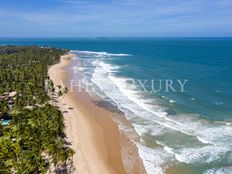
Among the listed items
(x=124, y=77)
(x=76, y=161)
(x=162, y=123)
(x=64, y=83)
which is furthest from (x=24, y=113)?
(x=124, y=77)

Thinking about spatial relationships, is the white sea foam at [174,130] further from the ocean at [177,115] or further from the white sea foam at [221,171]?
the white sea foam at [221,171]

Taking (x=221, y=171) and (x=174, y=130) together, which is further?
(x=174, y=130)

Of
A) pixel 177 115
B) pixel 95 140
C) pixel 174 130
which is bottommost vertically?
pixel 95 140

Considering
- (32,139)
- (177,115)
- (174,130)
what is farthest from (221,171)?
(32,139)

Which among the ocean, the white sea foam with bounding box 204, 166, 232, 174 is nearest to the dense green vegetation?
the ocean

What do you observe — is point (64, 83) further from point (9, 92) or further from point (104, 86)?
point (9, 92)

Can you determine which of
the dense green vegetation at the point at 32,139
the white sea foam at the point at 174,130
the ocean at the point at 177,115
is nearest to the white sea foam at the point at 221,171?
the ocean at the point at 177,115

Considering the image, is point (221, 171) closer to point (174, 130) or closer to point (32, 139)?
point (174, 130)

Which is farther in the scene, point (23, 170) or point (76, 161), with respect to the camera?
point (76, 161)

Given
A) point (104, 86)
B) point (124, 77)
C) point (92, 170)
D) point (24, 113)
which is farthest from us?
point (124, 77)
